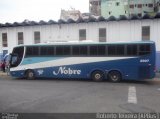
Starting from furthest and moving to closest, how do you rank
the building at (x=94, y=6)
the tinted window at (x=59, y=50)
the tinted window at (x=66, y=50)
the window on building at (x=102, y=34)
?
the building at (x=94, y=6) → the window on building at (x=102, y=34) → the tinted window at (x=59, y=50) → the tinted window at (x=66, y=50)

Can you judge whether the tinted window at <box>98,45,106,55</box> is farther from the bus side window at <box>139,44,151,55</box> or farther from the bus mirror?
the bus mirror

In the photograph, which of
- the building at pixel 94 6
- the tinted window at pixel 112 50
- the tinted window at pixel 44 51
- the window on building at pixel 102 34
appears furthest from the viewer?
the building at pixel 94 6

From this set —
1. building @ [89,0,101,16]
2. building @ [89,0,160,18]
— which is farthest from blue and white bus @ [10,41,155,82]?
building @ [89,0,101,16]

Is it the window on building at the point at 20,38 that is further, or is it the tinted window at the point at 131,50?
the window on building at the point at 20,38

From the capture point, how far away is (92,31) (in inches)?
1153

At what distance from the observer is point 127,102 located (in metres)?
13.3

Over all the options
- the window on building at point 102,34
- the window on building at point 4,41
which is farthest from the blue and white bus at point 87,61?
the window on building at point 4,41

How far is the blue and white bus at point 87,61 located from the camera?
20922 millimetres

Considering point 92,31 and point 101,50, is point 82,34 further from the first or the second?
point 101,50

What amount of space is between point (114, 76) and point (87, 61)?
7.85 ft

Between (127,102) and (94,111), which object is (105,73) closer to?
(127,102)

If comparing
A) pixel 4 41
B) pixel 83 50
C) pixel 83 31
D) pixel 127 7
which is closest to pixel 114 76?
pixel 83 50

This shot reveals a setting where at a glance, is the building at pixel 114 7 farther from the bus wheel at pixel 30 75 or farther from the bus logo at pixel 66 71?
the bus logo at pixel 66 71

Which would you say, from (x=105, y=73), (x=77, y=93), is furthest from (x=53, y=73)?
(x=77, y=93)
